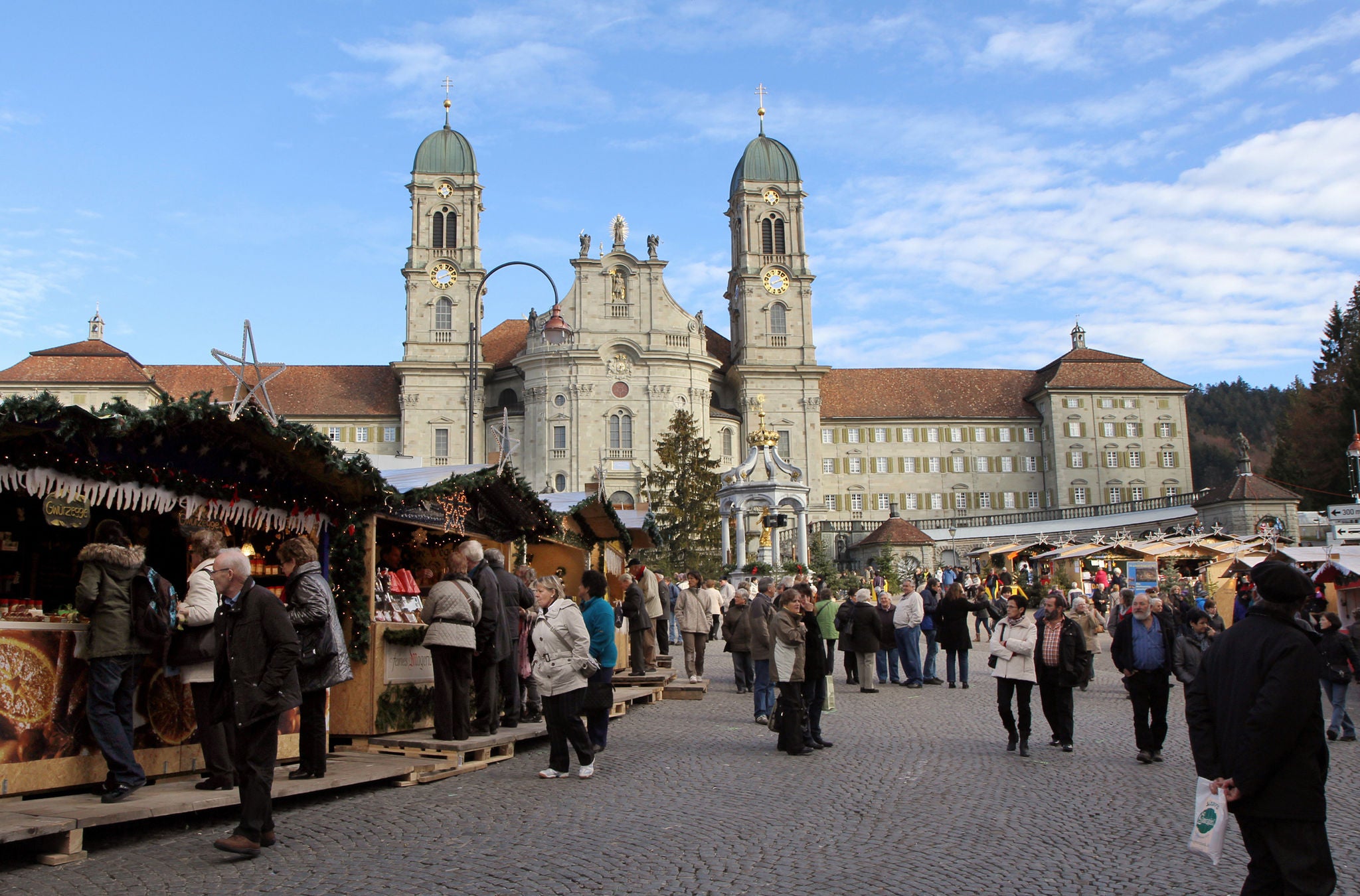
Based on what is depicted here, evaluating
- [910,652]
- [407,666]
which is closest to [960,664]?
[910,652]

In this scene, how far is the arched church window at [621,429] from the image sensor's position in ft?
216

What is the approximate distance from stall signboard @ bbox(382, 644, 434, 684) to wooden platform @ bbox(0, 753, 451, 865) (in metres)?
1.35

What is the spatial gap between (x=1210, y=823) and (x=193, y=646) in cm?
661

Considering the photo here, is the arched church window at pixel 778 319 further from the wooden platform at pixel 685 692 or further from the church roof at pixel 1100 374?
the wooden platform at pixel 685 692

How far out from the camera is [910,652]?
18234mm

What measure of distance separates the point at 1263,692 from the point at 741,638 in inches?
497

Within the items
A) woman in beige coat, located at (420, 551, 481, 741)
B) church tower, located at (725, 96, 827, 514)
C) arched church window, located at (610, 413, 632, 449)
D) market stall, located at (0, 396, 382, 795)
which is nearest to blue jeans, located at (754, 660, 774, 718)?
woman in beige coat, located at (420, 551, 481, 741)

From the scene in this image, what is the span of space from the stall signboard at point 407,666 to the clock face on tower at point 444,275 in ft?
198

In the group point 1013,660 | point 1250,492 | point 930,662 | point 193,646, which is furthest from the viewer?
point 1250,492

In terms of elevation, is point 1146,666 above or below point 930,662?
above

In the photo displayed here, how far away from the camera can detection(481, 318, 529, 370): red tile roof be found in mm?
72312

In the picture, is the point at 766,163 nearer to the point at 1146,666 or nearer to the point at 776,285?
the point at 776,285

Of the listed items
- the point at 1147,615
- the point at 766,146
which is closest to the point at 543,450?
the point at 766,146

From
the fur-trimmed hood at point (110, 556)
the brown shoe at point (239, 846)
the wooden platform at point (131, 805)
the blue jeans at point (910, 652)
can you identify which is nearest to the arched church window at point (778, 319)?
the blue jeans at point (910, 652)
